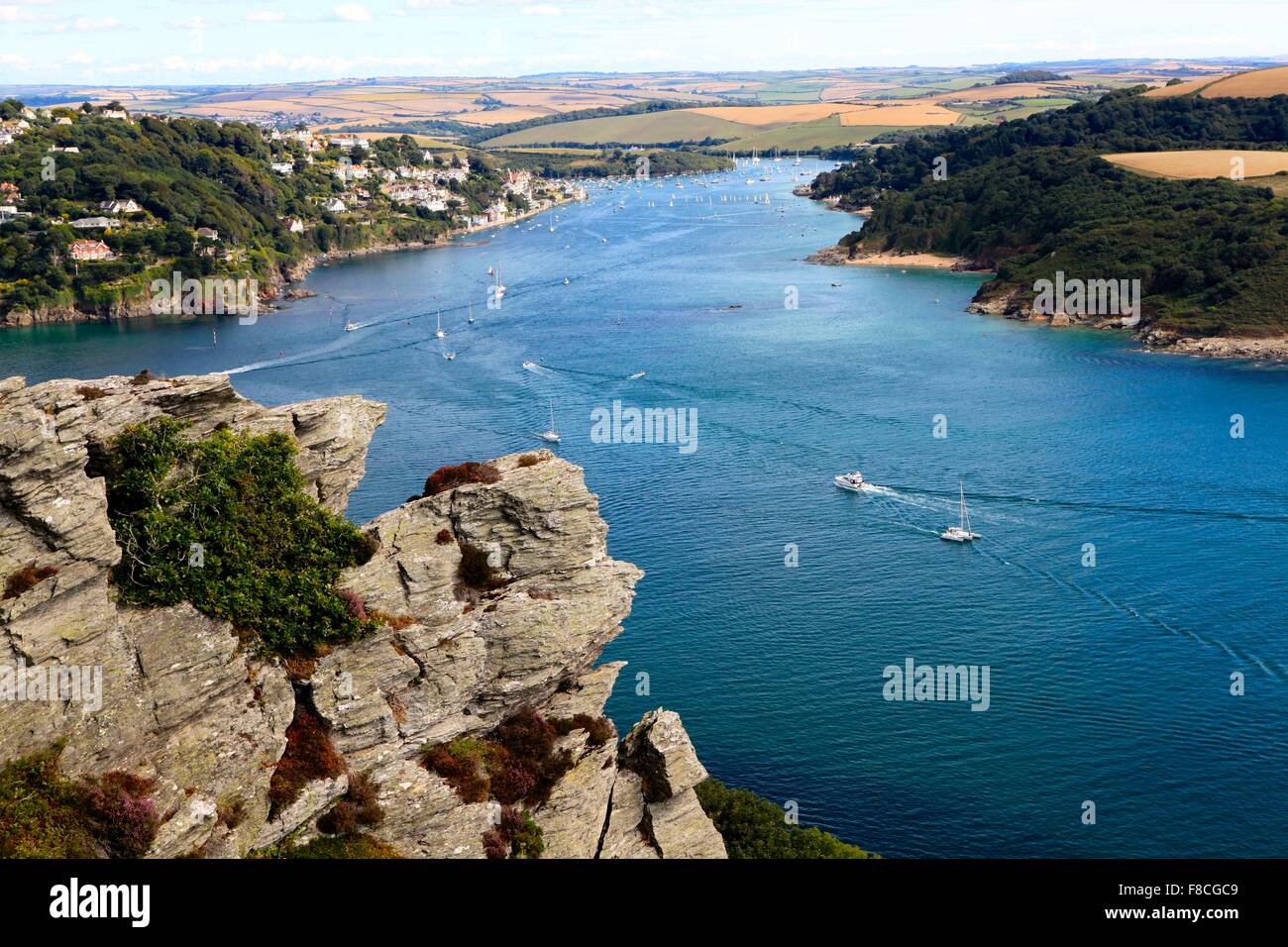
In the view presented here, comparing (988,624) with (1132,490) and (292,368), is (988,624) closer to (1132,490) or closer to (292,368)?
(1132,490)

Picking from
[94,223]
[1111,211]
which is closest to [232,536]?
[1111,211]

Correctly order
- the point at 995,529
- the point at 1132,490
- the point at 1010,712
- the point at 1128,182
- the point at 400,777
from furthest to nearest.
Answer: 1. the point at 1128,182
2. the point at 1132,490
3. the point at 995,529
4. the point at 1010,712
5. the point at 400,777

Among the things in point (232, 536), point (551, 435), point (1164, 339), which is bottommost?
point (551, 435)

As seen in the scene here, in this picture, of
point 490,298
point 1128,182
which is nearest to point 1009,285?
point 1128,182

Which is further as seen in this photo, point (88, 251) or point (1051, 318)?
point (88, 251)

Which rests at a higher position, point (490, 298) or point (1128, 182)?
point (1128, 182)

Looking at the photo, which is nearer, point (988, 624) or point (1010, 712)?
point (1010, 712)

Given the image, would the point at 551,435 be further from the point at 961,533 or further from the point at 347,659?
the point at 347,659
